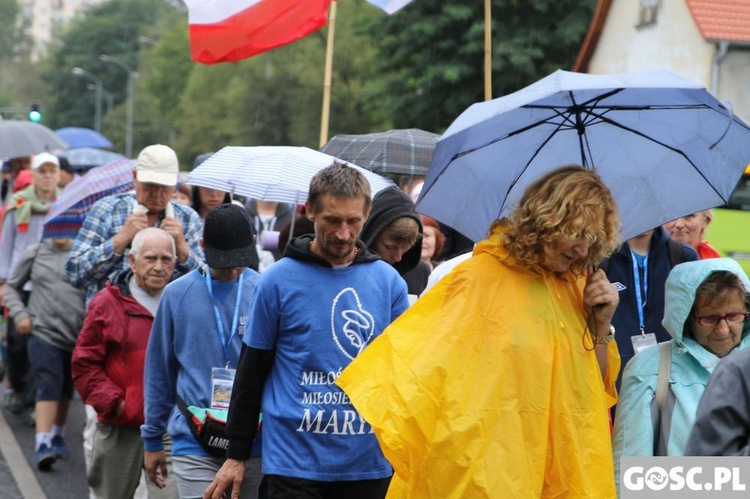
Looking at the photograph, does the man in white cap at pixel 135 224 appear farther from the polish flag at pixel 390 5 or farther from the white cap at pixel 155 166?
→ the polish flag at pixel 390 5

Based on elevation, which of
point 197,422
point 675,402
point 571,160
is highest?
point 571,160

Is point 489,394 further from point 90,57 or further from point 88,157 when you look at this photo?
point 90,57

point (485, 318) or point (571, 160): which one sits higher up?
point (571, 160)

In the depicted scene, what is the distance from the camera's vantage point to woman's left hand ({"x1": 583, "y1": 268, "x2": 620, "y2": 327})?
407 centimetres

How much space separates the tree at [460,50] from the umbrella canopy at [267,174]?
24762mm

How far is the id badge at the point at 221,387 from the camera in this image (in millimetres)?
5316

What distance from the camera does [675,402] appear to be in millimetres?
4230

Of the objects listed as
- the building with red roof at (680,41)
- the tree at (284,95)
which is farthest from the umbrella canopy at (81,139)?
the tree at (284,95)

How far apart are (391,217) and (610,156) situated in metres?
1.09

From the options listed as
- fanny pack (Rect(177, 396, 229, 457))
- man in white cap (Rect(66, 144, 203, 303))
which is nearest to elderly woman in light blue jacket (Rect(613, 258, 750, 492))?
fanny pack (Rect(177, 396, 229, 457))

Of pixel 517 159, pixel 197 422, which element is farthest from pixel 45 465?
pixel 517 159

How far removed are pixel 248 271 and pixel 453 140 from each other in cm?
140

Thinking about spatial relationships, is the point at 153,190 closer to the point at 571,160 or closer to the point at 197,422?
the point at 197,422

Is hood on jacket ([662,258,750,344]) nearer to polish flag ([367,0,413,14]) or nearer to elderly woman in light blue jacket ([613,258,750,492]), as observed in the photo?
elderly woman in light blue jacket ([613,258,750,492])
